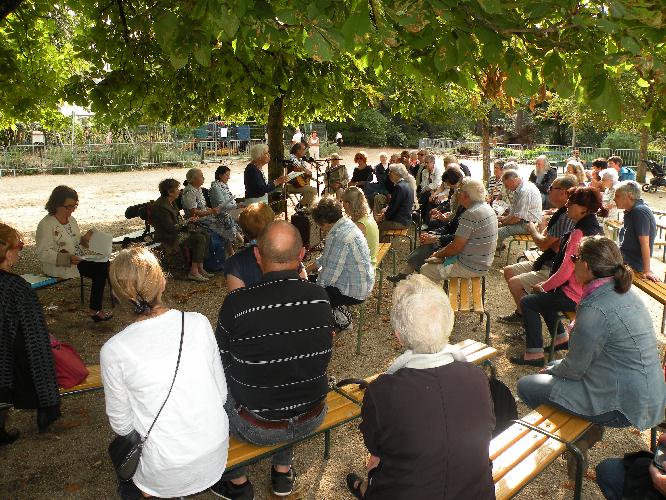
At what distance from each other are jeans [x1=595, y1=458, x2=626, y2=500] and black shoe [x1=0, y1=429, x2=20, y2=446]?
3953 mm

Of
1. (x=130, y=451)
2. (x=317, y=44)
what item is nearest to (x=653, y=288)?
(x=317, y=44)

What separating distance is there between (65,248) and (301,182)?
7.12 m

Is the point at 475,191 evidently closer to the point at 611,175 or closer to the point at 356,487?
the point at 356,487

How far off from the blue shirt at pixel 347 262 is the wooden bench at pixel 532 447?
2093 millimetres

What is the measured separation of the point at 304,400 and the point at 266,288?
705mm

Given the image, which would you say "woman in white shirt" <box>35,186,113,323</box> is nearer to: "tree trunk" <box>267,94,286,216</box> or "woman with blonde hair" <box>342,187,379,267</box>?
"woman with blonde hair" <box>342,187,379,267</box>

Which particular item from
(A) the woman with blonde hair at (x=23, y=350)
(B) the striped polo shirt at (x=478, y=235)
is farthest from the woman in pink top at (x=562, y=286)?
(A) the woman with blonde hair at (x=23, y=350)

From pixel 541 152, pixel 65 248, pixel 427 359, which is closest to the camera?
pixel 427 359

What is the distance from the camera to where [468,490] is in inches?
85.6

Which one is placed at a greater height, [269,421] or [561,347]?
[269,421]

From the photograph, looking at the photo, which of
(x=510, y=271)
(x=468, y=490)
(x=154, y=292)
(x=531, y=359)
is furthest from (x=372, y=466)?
(x=510, y=271)

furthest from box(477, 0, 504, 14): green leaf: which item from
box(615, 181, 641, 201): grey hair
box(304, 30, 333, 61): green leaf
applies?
box(615, 181, 641, 201): grey hair

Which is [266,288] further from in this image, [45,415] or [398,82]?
[398,82]

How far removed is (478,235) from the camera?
573cm
